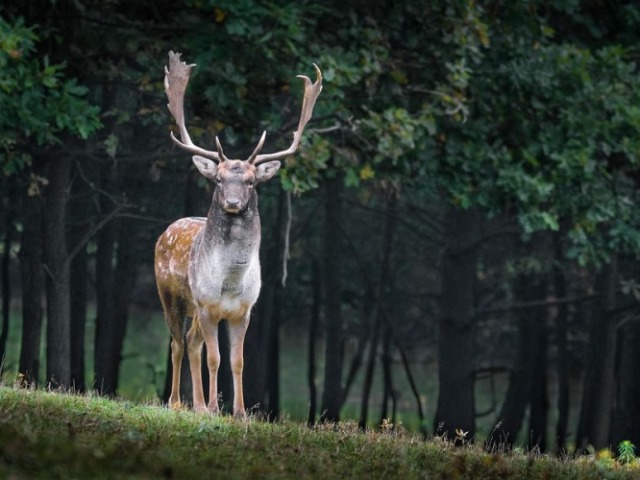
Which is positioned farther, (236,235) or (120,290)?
(120,290)

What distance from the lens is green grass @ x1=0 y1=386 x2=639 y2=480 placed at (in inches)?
357

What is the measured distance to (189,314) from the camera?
14898 millimetres

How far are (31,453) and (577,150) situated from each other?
472 inches

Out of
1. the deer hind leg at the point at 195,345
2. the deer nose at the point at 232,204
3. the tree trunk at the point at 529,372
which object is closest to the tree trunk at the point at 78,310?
the tree trunk at the point at 529,372

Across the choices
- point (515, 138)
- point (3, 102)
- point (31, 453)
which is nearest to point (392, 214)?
point (515, 138)

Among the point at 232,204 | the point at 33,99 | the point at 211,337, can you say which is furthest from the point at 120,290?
the point at 232,204

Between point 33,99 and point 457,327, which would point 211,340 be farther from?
point 457,327

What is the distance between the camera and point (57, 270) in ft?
59.9

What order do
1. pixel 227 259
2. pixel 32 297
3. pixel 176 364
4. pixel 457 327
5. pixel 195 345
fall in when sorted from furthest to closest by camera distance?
pixel 457 327, pixel 32 297, pixel 176 364, pixel 195 345, pixel 227 259

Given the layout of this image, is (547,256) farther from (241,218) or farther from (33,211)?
(241,218)

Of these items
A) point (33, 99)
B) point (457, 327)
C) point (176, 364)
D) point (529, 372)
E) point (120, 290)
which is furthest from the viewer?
point (529, 372)

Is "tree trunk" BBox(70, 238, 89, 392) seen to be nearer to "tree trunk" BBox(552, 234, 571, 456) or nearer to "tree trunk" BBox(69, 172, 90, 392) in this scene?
"tree trunk" BBox(69, 172, 90, 392)

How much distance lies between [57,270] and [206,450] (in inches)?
331

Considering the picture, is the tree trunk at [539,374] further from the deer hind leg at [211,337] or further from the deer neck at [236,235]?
the deer neck at [236,235]
